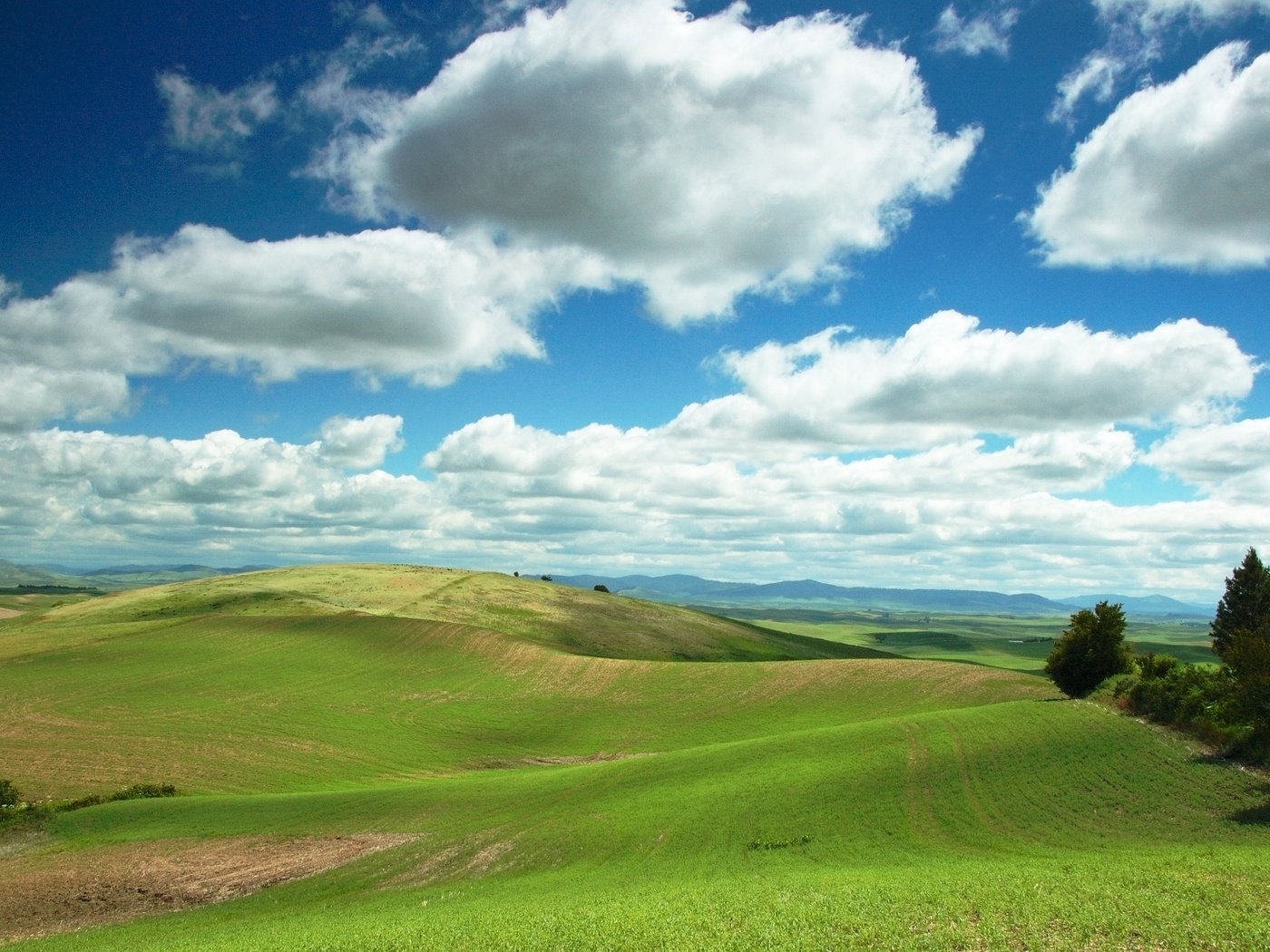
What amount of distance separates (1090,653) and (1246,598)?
5024 centimetres

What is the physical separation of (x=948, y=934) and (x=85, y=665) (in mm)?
95816

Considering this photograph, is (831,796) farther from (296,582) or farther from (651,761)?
(296,582)

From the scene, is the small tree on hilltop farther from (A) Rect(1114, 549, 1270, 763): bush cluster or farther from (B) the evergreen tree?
(B) the evergreen tree

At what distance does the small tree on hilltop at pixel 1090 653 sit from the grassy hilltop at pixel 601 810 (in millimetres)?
8755

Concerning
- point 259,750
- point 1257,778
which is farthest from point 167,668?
point 1257,778

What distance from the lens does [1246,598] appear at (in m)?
88.0

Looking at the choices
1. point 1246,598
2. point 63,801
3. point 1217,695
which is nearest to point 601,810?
point 1217,695

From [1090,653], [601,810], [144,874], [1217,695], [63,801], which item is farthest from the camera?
[1090,653]

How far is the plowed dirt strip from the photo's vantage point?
105 ft

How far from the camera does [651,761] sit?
4869cm

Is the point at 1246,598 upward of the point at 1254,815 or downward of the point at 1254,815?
upward

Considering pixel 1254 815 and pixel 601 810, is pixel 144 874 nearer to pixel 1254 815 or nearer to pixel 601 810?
pixel 601 810

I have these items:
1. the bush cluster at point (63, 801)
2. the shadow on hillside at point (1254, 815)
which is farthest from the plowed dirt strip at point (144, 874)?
the shadow on hillside at point (1254, 815)

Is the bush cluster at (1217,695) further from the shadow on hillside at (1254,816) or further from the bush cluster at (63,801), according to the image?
the bush cluster at (63,801)
